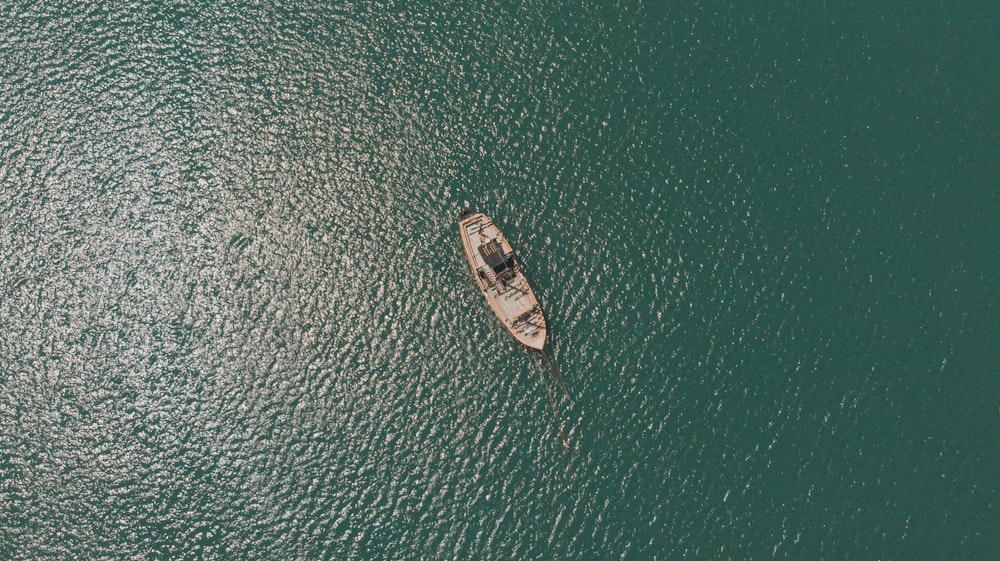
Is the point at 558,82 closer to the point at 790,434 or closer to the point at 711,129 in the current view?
the point at 711,129

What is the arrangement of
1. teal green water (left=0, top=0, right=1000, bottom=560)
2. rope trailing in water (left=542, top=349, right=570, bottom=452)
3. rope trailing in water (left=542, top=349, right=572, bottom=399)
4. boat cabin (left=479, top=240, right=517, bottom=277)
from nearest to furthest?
teal green water (left=0, top=0, right=1000, bottom=560)
rope trailing in water (left=542, top=349, right=570, bottom=452)
rope trailing in water (left=542, top=349, right=572, bottom=399)
boat cabin (left=479, top=240, right=517, bottom=277)

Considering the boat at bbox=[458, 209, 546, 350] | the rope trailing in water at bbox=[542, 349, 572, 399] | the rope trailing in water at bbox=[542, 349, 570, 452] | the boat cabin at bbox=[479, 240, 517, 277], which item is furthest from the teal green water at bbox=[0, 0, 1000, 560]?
the boat cabin at bbox=[479, 240, 517, 277]

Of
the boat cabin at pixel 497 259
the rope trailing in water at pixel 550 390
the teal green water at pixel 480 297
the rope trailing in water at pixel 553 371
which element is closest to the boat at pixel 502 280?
the boat cabin at pixel 497 259

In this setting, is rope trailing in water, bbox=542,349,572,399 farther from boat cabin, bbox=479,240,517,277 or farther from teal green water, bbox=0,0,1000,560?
boat cabin, bbox=479,240,517,277

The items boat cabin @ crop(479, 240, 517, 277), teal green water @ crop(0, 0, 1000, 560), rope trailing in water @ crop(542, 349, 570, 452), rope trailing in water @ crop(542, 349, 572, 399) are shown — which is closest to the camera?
teal green water @ crop(0, 0, 1000, 560)

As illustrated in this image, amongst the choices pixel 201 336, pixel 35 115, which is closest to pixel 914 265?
pixel 201 336

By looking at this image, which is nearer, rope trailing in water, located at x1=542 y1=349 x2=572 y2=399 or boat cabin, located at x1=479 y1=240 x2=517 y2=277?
rope trailing in water, located at x1=542 y1=349 x2=572 y2=399

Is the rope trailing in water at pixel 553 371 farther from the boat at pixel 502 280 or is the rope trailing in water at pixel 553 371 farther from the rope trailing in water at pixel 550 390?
the boat at pixel 502 280
